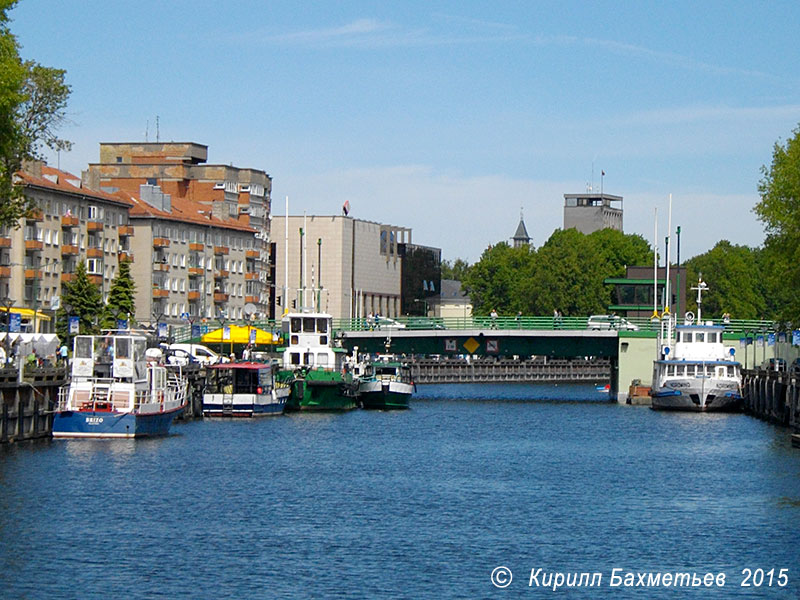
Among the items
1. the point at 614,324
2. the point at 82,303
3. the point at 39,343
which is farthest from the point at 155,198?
the point at 39,343

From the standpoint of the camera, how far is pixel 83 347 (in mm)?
72625

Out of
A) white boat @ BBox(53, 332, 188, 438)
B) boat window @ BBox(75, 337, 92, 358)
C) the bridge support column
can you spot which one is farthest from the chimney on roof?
boat window @ BBox(75, 337, 92, 358)

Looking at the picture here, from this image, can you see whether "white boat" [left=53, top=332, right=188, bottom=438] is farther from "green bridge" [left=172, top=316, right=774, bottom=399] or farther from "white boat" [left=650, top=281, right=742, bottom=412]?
"green bridge" [left=172, top=316, right=774, bottom=399]

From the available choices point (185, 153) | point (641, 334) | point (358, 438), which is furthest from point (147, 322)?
point (358, 438)

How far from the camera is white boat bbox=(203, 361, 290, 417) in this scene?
96062 millimetres

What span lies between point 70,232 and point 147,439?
241ft

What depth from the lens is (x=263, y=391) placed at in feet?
320

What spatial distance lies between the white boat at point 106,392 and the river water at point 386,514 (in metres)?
0.80

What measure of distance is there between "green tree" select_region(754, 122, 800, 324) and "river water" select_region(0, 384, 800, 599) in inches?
641

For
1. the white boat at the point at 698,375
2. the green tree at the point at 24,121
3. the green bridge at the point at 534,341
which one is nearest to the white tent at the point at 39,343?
the green tree at the point at 24,121

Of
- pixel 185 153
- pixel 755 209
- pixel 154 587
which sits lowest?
pixel 154 587

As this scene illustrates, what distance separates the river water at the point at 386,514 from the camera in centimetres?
4050

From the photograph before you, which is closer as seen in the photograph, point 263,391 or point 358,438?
point 358,438

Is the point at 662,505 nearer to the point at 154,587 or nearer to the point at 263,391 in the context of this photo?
the point at 154,587
